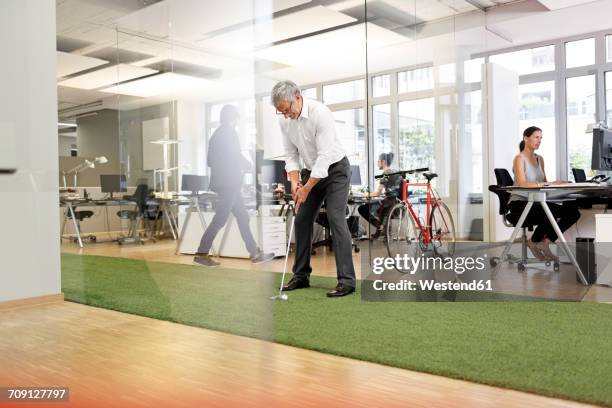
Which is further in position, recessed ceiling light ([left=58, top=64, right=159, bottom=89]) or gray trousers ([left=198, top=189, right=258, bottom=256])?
recessed ceiling light ([left=58, top=64, right=159, bottom=89])

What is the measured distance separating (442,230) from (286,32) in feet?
12.6

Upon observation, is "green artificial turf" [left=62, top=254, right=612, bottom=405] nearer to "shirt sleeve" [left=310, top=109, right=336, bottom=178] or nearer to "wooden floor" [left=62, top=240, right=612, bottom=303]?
"wooden floor" [left=62, top=240, right=612, bottom=303]

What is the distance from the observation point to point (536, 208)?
12.0 feet

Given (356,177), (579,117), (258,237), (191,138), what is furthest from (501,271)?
(579,117)

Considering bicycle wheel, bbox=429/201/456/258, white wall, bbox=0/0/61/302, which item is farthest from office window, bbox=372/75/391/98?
white wall, bbox=0/0/61/302

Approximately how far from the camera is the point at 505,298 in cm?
281

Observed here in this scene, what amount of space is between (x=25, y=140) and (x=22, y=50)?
0.26 m

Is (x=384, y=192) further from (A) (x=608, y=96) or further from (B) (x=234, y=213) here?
(A) (x=608, y=96)

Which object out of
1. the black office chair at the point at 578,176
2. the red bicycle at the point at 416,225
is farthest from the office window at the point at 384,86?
the black office chair at the point at 578,176

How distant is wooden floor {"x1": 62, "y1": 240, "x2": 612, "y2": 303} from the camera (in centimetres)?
298

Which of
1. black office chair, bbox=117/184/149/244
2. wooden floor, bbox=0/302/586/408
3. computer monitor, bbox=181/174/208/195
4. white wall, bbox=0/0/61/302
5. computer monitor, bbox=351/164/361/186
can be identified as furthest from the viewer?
computer monitor, bbox=351/164/361/186

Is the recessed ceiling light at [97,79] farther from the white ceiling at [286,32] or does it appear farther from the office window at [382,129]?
the office window at [382,129]

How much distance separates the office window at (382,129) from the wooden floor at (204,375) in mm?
2055

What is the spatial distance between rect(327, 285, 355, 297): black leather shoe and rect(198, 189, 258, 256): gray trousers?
167 centimetres
